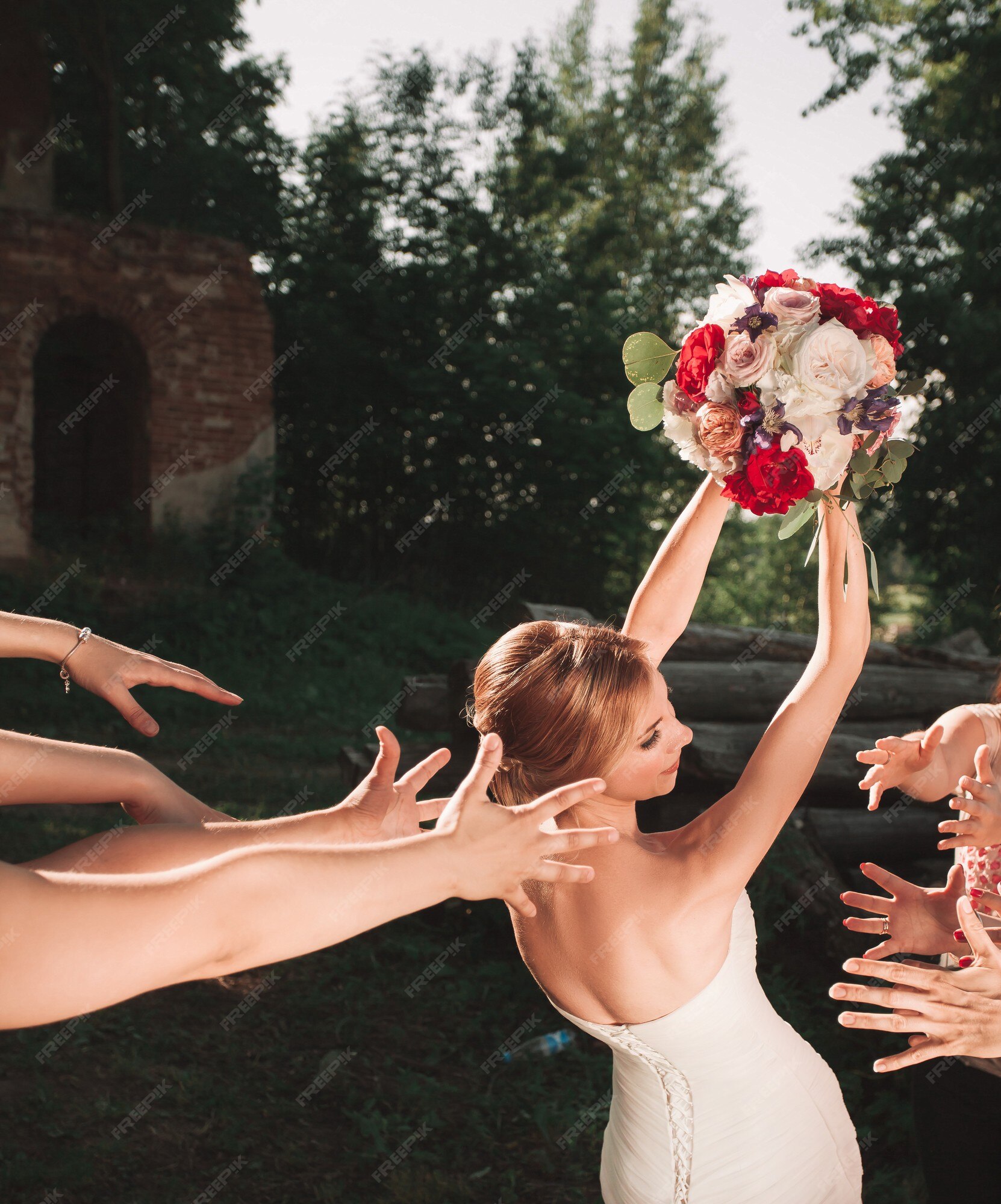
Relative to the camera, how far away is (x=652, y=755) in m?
1.97

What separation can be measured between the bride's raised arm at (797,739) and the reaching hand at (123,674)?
0.94 metres

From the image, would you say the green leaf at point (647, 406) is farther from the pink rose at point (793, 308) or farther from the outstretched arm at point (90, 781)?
the outstretched arm at point (90, 781)

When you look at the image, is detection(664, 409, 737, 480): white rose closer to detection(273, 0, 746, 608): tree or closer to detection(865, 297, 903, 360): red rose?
detection(865, 297, 903, 360): red rose

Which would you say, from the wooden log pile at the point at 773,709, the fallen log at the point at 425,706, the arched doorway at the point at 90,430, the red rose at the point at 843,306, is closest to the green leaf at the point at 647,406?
the red rose at the point at 843,306

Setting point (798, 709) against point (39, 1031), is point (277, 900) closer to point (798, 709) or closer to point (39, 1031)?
point (798, 709)

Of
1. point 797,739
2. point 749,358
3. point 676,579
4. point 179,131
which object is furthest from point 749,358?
point 179,131

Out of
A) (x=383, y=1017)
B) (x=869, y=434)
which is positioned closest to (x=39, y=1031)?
(x=383, y=1017)

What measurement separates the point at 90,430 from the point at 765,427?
13902mm

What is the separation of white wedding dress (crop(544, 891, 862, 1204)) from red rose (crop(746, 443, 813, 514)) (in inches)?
32.0

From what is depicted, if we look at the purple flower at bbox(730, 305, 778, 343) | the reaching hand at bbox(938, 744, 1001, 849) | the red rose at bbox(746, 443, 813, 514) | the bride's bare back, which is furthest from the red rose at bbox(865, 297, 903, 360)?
the bride's bare back

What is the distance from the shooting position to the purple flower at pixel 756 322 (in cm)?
204

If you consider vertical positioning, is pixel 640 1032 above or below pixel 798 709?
below

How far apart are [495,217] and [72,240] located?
21.6 feet

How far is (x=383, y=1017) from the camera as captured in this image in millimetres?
4652
